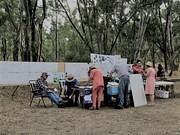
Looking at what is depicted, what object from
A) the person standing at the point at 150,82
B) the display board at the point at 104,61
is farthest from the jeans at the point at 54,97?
the display board at the point at 104,61

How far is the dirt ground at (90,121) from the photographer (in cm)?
951

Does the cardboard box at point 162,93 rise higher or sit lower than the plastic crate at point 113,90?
lower

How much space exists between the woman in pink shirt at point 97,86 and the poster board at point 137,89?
1495mm

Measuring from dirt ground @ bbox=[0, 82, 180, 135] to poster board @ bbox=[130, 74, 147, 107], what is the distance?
1.60ft

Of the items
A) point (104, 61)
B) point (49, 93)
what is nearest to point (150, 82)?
point (49, 93)

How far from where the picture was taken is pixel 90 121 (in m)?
11.1

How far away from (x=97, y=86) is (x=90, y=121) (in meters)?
2.87

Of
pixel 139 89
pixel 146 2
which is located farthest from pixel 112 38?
pixel 139 89

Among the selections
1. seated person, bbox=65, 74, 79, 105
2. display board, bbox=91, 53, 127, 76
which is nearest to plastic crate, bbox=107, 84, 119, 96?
seated person, bbox=65, 74, 79, 105

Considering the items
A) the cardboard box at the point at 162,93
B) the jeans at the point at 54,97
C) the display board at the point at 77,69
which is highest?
the display board at the point at 77,69

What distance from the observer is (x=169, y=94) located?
18.9m

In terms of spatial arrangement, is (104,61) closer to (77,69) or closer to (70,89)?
(77,69)

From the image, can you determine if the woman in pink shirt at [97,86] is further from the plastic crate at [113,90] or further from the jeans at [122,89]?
the jeans at [122,89]

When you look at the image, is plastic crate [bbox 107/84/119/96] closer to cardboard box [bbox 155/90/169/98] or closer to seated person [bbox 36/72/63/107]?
seated person [bbox 36/72/63/107]
